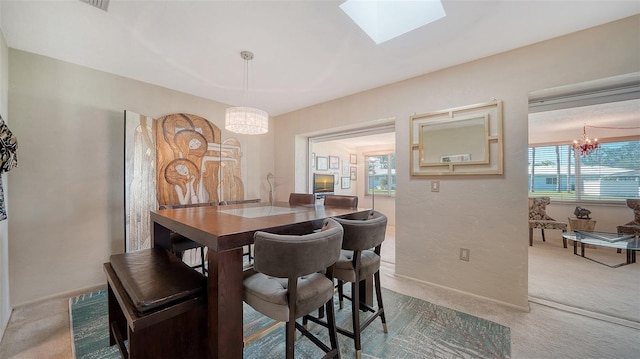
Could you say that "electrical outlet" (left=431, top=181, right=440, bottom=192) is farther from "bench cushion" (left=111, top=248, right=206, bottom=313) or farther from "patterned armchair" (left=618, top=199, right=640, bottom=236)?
"patterned armchair" (left=618, top=199, right=640, bottom=236)

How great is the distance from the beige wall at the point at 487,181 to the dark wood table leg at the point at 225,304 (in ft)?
7.04

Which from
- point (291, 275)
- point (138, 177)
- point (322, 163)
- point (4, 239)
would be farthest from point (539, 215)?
point (4, 239)

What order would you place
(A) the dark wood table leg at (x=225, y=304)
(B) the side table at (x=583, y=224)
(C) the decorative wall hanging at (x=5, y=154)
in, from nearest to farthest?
1. (A) the dark wood table leg at (x=225, y=304)
2. (C) the decorative wall hanging at (x=5, y=154)
3. (B) the side table at (x=583, y=224)

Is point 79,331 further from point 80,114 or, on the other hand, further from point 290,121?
point 290,121

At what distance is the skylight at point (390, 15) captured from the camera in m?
1.75

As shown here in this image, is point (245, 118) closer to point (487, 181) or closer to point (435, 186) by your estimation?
point (435, 186)

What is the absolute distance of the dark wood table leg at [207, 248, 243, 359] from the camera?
1116 mm

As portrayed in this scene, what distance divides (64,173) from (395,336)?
3.53 m

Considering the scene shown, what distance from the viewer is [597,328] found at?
1.81 meters

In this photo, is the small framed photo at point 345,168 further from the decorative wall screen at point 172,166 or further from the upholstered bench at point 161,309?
the upholstered bench at point 161,309

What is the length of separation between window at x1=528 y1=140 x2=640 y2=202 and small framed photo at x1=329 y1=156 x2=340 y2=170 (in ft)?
13.2

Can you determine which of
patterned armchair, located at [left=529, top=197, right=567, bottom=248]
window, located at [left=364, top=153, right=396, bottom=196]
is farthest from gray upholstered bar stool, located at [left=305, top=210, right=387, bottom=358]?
window, located at [left=364, top=153, right=396, bottom=196]

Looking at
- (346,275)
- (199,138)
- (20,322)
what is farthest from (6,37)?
(346,275)

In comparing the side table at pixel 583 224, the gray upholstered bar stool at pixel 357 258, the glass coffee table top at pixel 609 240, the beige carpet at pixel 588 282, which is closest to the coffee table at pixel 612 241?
the glass coffee table top at pixel 609 240
